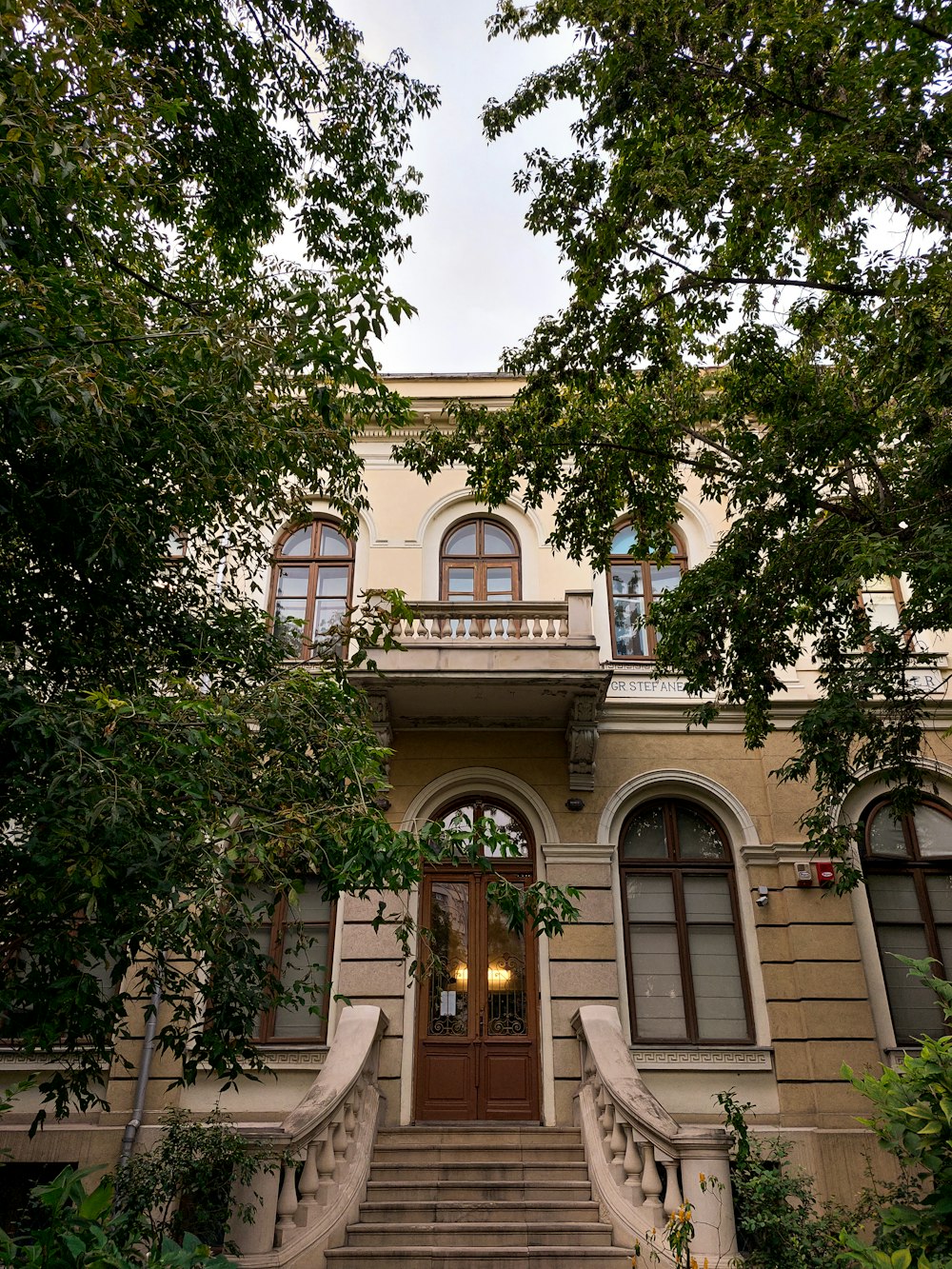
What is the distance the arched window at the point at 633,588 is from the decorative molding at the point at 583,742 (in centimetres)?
155

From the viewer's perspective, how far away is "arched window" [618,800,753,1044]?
34.4ft

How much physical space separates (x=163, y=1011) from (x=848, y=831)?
26.0 feet

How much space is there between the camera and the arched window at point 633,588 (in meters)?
12.4

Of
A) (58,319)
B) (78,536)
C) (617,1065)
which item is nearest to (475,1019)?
(617,1065)

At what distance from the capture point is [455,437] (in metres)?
10.0

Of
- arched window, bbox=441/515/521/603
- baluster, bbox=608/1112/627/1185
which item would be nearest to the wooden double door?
baluster, bbox=608/1112/627/1185

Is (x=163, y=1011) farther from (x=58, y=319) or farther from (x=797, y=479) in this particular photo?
(x=797, y=479)

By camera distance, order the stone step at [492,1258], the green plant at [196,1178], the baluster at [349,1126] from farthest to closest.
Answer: the baluster at [349,1126], the stone step at [492,1258], the green plant at [196,1178]

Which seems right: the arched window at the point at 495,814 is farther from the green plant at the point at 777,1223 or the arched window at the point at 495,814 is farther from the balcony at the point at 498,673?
the green plant at the point at 777,1223

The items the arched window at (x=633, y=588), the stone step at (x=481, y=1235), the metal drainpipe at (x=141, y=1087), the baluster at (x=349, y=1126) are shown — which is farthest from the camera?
the arched window at (x=633, y=588)

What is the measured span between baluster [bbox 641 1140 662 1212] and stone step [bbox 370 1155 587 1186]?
4.12 feet

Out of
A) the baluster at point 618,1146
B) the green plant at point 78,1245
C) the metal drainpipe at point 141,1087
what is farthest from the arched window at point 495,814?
the green plant at point 78,1245

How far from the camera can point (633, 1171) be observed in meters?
7.56

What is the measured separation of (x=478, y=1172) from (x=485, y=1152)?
0.48 metres
